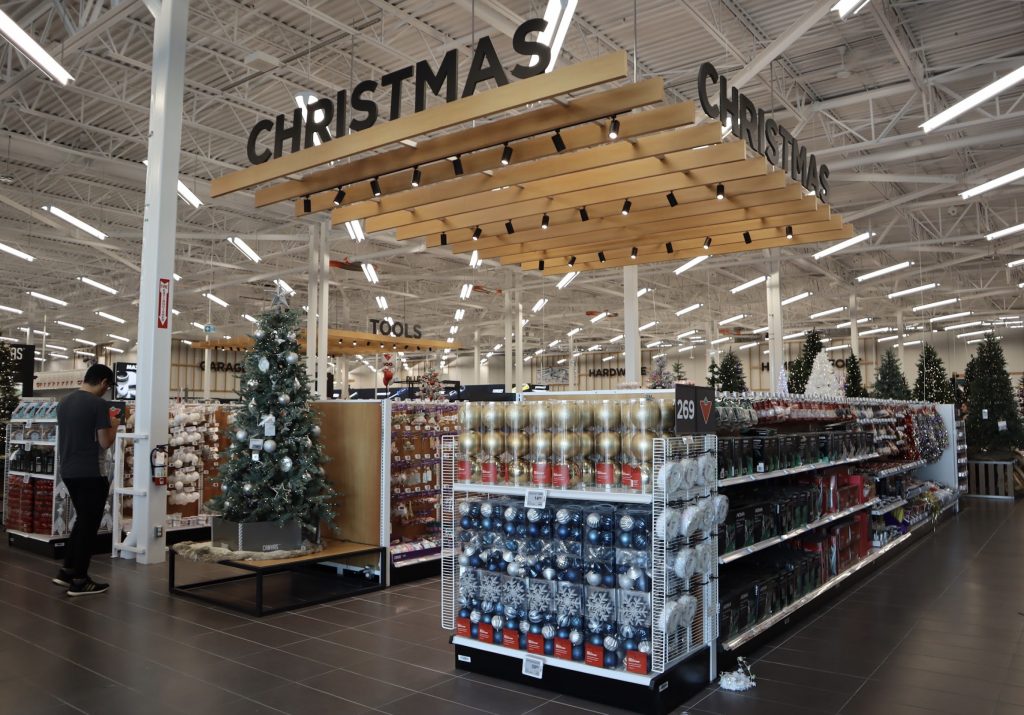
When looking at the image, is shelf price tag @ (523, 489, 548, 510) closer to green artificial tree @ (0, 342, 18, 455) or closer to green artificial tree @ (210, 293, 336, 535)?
green artificial tree @ (210, 293, 336, 535)

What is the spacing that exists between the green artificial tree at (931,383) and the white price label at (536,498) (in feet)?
50.3

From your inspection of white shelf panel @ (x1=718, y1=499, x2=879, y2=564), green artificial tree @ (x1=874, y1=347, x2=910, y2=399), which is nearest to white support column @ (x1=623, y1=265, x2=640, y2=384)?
green artificial tree @ (x1=874, y1=347, x2=910, y2=399)

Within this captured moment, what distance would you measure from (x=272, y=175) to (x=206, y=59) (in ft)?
15.3

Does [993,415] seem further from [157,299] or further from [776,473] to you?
[157,299]

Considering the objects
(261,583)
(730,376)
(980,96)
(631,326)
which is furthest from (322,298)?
(980,96)

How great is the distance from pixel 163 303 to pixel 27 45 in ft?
7.71

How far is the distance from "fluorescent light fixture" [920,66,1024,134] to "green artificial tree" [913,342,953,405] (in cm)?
966

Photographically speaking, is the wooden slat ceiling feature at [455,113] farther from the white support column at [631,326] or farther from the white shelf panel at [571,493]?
the white support column at [631,326]

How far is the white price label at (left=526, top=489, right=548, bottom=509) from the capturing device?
382 centimetres

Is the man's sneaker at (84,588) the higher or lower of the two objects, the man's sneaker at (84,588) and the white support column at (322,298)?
the lower

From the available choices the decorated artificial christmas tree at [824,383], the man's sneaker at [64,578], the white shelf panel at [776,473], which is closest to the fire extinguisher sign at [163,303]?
the man's sneaker at [64,578]

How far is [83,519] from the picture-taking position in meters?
5.78

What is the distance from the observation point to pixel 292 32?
9398mm

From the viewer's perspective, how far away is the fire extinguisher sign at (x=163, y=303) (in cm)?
708
